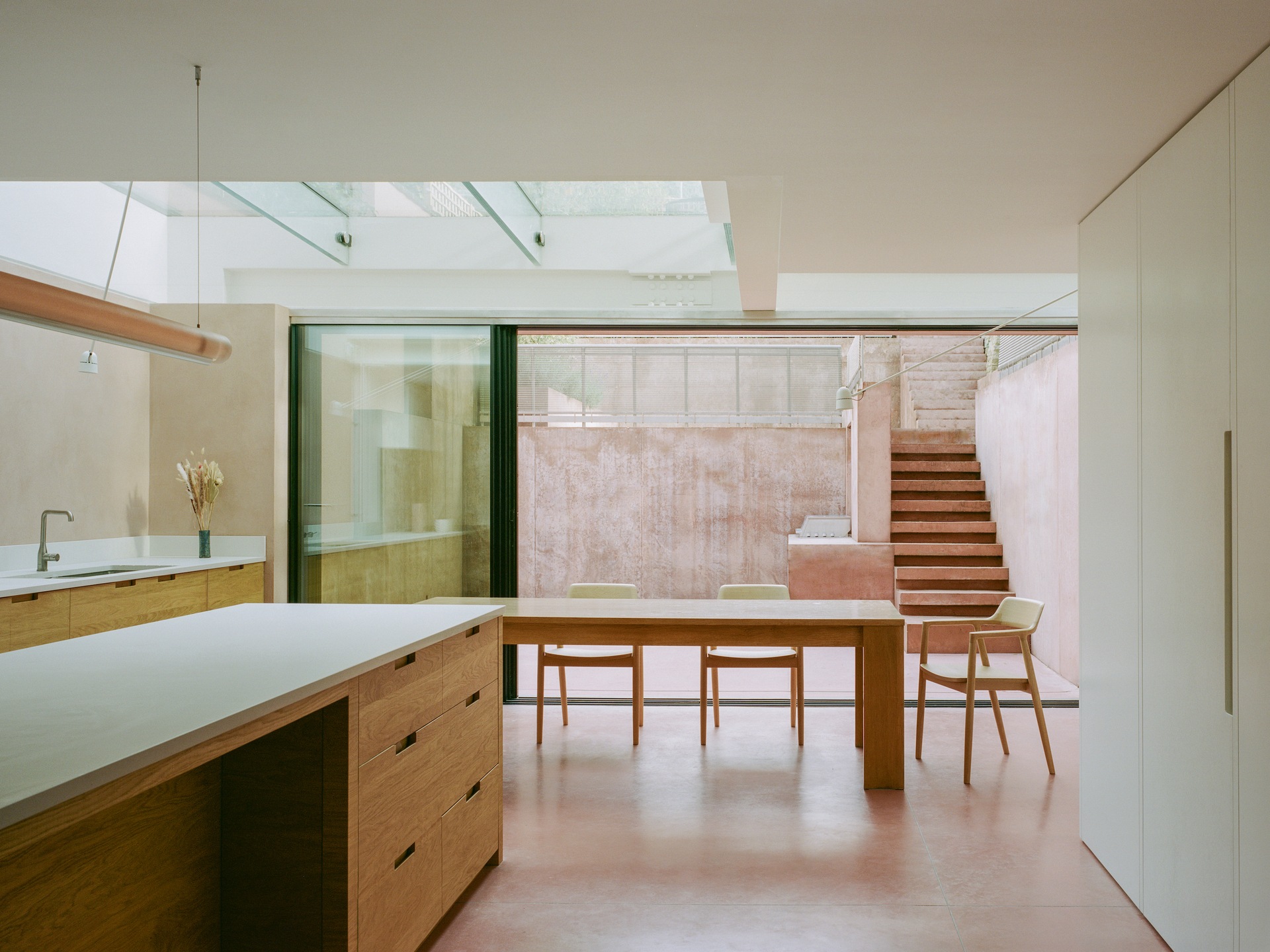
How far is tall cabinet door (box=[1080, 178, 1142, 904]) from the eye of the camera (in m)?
2.78

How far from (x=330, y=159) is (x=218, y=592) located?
10.3 ft

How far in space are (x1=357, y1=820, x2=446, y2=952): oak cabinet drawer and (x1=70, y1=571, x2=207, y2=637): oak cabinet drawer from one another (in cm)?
232

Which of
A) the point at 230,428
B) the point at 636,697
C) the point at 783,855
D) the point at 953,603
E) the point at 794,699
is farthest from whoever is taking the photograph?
the point at 953,603

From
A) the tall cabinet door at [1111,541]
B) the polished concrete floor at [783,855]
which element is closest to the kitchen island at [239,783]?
the polished concrete floor at [783,855]

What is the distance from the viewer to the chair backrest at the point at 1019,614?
4.30 metres

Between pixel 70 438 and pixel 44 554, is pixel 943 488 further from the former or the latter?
pixel 44 554

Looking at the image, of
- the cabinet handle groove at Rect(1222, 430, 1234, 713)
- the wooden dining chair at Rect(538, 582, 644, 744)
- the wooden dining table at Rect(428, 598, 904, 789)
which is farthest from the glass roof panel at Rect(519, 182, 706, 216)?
the cabinet handle groove at Rect(1222, 430, 1234, 713)

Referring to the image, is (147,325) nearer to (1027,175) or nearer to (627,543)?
(1027,175)

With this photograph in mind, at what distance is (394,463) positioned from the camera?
5586 millimetres

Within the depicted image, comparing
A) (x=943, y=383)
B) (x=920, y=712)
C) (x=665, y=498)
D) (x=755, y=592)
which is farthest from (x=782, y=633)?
(x=943, y=383)

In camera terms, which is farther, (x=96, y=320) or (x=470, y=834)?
(x=470, y=834)

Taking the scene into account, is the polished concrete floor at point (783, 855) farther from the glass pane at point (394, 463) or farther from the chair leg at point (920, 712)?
the glass pane at point (394, 463)

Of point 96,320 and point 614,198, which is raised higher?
point 614,198

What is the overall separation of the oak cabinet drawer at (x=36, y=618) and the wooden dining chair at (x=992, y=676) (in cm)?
408
